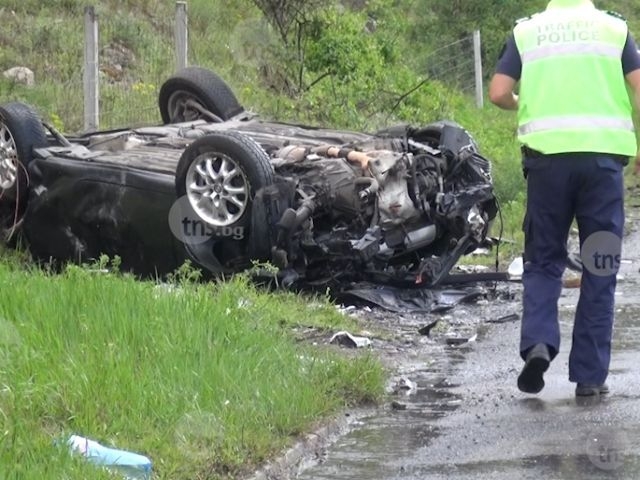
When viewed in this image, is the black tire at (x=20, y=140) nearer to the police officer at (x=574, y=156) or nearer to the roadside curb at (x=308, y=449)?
the roadside curb at (x=308, y=449)

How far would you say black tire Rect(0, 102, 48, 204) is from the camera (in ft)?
29.3

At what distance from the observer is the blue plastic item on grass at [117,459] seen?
4480 millimetres

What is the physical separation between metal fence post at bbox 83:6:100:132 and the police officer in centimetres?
631

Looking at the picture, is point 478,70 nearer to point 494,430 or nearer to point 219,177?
point 219,177

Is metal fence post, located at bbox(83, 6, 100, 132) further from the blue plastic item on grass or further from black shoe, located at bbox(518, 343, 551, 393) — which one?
the blue plastic item on grass

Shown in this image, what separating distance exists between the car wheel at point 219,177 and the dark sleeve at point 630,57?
105 inches

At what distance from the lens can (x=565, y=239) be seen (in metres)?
6.10

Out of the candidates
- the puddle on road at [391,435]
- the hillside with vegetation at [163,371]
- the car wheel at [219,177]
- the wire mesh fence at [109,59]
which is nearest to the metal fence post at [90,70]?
the wire mesh fence at [109,59]

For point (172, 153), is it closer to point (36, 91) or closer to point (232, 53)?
point (36, 91)

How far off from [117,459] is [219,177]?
381 cm

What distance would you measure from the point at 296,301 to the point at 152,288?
180 centimetres

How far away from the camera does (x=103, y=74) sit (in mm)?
15109

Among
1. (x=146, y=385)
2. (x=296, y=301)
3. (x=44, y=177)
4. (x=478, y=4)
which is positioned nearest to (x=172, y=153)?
(x=44, y=177)

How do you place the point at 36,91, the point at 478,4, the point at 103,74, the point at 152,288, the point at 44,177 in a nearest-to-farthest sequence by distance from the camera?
the point at 152,288 → the point at 44,177 → the point at 36,91 → the point at 103,74 → the point at 478,4
